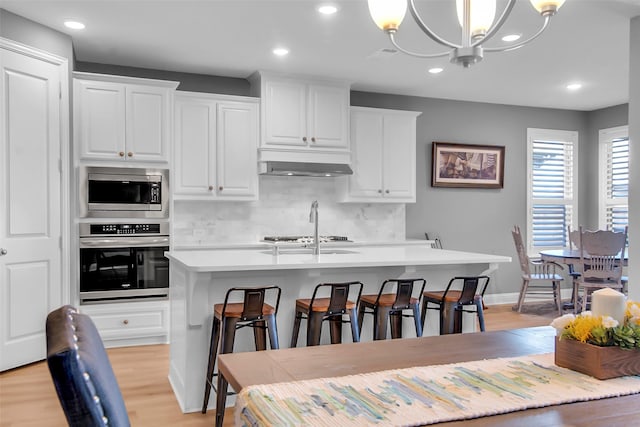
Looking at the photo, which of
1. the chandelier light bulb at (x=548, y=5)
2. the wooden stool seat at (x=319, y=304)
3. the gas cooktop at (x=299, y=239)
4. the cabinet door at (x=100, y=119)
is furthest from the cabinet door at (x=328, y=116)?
the chandelier light bulb at (x=548, y=5)

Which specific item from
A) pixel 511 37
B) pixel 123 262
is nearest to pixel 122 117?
pixel 123 262

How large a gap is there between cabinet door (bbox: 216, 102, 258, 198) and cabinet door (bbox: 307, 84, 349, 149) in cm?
60

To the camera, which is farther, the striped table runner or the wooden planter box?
the wooden planter box

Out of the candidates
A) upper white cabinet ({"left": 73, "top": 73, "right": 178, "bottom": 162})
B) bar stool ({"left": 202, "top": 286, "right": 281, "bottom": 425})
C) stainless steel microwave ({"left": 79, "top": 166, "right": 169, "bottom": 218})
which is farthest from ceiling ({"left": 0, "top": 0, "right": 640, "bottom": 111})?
bar stool ({"left": 202, "top": 286, "right": 281, "bottom": 425})

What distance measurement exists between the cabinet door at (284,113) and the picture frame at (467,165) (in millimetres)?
1984

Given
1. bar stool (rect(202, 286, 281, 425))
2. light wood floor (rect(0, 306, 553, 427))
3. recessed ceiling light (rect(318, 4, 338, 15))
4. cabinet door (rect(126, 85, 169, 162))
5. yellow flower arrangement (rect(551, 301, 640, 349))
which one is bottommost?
light wood floor (rect(0, 306, 553, 427))

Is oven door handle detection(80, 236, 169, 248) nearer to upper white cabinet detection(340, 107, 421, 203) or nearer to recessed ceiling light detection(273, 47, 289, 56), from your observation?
recessed ceiling light detection(273, 47, 289, 56)

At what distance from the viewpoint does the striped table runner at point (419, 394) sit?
1161mm

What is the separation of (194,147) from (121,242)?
3.92 ft

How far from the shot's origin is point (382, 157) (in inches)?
243

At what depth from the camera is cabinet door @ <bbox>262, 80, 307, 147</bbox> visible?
5566 mm

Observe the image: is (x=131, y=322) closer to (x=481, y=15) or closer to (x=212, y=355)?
(x=212, y=355)

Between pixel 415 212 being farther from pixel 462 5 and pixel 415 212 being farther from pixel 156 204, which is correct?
pixel 462 5

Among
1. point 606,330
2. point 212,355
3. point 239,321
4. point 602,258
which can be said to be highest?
point 606,330
